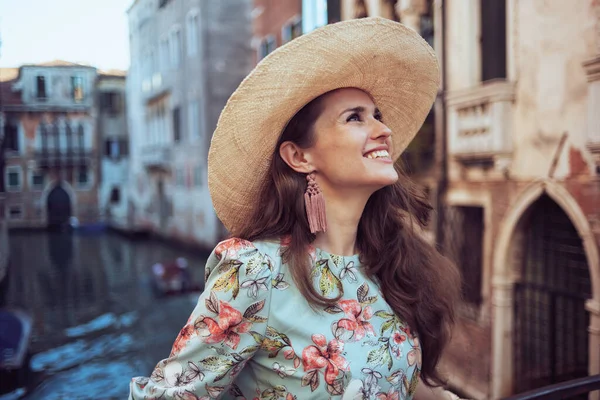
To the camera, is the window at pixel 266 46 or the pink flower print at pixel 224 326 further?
the window at pixel 266 46

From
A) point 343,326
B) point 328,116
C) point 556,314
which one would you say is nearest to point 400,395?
point 343,326

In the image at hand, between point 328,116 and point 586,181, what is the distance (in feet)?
3.09

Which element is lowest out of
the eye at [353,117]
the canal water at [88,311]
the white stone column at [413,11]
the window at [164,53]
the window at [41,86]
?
the canal water at [88,311]

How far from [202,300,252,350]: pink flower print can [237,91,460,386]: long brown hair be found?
0.08 meters

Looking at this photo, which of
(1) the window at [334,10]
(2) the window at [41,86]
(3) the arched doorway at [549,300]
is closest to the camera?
(3) the arched doorway at [549,300]

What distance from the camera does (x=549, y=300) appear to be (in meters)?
1.58

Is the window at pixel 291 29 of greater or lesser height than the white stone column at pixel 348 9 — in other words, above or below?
above

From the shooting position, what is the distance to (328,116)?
0.62 meters

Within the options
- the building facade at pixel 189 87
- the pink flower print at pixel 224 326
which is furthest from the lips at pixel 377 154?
the building facade at pixel 189 87

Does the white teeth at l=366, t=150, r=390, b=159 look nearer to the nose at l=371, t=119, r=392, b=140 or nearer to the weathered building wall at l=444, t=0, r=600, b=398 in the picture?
the nose at l=371, t=119, r=392, b=140

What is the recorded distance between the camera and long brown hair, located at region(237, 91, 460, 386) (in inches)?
24.4

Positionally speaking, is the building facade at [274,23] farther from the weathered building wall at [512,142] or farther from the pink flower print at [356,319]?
the pink flower print at [356,319]

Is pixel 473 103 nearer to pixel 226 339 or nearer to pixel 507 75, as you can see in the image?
pixel 507 75

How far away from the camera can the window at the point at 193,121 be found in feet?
21.4
